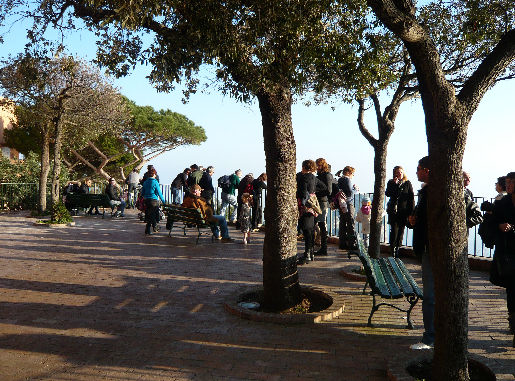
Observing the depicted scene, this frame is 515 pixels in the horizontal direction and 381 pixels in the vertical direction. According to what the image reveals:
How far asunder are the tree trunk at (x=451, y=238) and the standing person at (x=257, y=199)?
35.0ft

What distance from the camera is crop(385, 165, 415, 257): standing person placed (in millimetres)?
9758

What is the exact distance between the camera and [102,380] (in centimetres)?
402

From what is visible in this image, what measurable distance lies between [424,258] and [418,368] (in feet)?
3.68

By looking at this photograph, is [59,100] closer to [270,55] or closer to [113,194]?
[113,194]

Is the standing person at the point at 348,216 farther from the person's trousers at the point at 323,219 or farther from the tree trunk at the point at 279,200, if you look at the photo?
the tree trunk at the point at 279,200

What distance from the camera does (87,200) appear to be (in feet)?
63.7

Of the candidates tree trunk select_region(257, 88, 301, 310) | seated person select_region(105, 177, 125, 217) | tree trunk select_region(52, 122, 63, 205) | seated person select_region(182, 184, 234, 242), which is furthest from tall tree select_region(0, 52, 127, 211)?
tree trunk select_region(257, 88, 301, 310)

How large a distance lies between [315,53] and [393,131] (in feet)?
9.59

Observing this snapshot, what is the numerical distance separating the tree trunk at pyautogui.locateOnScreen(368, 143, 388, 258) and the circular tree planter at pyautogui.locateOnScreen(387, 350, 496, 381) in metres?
4.22

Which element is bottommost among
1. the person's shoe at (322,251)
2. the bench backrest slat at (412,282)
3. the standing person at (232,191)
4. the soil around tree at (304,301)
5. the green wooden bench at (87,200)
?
the soil around tree at (304,301)

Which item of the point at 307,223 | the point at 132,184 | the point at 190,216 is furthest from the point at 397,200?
the point at 132,184

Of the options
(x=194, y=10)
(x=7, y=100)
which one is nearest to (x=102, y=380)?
(x=194, y=10)

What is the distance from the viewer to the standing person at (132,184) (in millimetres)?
20688

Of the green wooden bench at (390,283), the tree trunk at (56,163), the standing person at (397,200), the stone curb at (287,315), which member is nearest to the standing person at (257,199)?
the standing person at (397,200)
